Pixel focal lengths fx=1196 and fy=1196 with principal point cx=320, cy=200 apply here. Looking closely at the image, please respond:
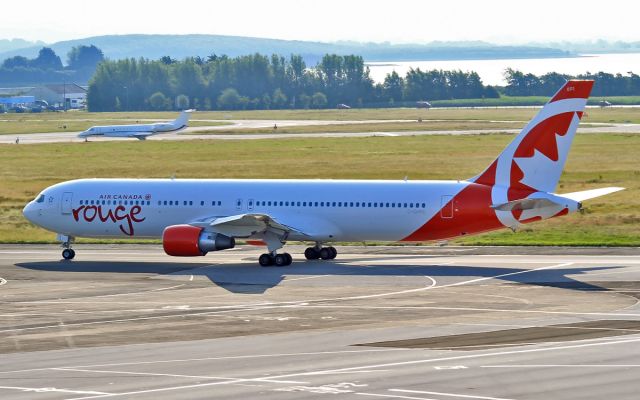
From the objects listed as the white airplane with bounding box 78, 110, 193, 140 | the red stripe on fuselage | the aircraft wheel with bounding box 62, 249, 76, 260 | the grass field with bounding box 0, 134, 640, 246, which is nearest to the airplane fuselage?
the red stripe on fuselage

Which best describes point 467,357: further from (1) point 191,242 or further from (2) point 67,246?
(2) point 67,246

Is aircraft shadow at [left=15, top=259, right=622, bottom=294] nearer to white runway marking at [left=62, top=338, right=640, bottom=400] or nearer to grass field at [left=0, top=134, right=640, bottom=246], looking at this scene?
grass field at [left=0, top=134, right=640, bottom=246]

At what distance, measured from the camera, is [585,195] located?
2207 inches

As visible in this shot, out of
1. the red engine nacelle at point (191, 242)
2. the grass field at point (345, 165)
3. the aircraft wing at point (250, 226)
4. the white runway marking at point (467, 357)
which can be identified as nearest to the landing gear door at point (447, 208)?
the aircraft wing at point (250, 226)

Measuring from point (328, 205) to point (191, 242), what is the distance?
6.66 metres

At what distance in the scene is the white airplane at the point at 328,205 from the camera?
177ft

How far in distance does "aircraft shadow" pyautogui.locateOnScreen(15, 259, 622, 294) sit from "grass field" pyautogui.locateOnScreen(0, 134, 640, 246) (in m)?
10.6

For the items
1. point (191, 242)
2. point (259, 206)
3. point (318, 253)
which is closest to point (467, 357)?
point (191, 242)

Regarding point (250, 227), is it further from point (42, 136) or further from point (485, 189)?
point (42, 136)

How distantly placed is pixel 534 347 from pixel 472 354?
2170 mm

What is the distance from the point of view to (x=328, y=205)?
185ft

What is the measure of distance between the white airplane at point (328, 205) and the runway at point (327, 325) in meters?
1.63

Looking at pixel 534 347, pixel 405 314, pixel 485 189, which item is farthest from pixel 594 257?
pixel 534 347

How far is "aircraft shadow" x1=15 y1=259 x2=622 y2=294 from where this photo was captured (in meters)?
50.0
